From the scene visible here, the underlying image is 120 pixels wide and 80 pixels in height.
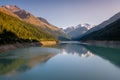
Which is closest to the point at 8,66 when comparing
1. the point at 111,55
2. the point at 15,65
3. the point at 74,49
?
the point at 15,65

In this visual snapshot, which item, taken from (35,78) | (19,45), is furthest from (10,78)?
(19,45)

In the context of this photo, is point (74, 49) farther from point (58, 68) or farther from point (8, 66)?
point (58, 68)

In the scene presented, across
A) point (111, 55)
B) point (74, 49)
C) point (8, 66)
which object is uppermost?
point (74, 49)

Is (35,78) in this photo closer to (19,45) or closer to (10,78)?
(10,78)

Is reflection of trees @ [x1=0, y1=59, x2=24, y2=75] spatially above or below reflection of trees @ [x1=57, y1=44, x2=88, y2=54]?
below

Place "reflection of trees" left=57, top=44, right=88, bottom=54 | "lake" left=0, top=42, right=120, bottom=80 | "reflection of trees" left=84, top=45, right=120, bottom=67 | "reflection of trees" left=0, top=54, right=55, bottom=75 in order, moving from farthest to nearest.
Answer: "reflection of trees" left=57, top=44, right=88, bottom=54 → "reflection of trees" left=84, top=45, right=120, bottom=67 → "reflection of trees" left=0, top=54, right=55, bottom=75 → "lake" left=0, top=42, right=120, bottom=80

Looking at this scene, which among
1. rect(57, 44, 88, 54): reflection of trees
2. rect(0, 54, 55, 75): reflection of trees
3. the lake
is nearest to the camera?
the lake

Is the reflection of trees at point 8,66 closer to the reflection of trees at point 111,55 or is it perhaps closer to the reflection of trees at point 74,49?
the reflection of trees at point 111,55

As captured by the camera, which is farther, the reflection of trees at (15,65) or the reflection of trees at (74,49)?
the reflection of trees at (74,49)

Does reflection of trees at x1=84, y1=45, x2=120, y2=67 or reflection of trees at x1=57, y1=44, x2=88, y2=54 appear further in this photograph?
reflection of trees at x1=57, y1=44, x2=88, y2=54

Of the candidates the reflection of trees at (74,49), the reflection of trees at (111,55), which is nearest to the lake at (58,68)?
the reflection of trees at (111,55)

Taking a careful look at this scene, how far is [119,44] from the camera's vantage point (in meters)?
126

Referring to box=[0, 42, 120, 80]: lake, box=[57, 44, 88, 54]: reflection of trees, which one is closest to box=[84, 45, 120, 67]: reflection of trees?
box=[0, 42, 120, 80]: lake

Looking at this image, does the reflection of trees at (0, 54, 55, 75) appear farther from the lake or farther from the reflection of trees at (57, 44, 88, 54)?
the reflection of trees at (57, 44, 88, 54)
